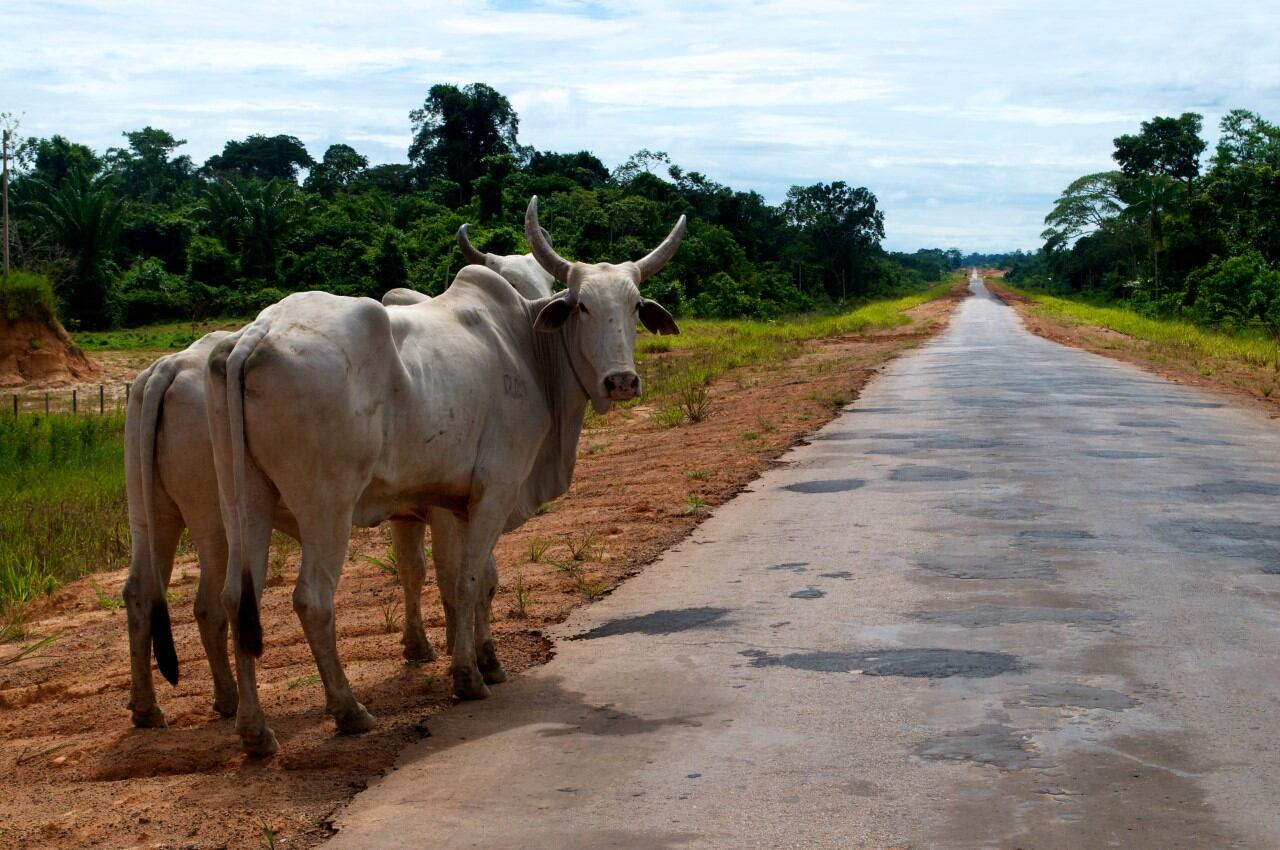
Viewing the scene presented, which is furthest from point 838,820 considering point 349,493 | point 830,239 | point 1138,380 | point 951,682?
point 830,239

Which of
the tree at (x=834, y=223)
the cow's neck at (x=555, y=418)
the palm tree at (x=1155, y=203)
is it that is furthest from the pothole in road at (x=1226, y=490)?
the tree at (x=834, y=223)

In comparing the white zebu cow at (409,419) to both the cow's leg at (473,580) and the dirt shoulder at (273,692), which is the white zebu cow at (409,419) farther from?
the dirt shoulder at (273,692)

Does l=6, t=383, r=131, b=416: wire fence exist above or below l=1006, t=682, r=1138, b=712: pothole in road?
A: below

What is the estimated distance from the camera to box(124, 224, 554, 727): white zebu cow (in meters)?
5.58

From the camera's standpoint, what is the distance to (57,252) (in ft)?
139

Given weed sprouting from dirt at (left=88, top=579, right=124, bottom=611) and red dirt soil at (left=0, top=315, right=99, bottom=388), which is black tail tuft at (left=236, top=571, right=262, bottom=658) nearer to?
weed sprouting from dirt at (left=88, top=579, right=124, bottom=611)

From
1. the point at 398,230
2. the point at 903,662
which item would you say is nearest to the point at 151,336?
the point at 398,230

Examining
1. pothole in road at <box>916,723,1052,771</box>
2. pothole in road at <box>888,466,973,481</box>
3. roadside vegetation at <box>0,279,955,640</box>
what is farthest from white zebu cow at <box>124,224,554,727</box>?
pothole in road at <box>888,466,973,481</box>

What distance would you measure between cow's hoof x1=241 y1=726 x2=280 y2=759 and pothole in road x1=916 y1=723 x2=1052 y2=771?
2.31m

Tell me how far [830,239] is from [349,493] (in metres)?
66.0

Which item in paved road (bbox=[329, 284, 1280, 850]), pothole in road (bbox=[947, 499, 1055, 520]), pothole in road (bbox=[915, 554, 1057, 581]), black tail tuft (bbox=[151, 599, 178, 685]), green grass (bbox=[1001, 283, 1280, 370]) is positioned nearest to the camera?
paved road (bbox=[329, 284, 1280, 850])

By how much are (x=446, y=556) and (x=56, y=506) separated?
6.75 metres

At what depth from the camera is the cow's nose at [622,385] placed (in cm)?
607

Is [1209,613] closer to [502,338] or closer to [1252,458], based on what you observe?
[502,338]
